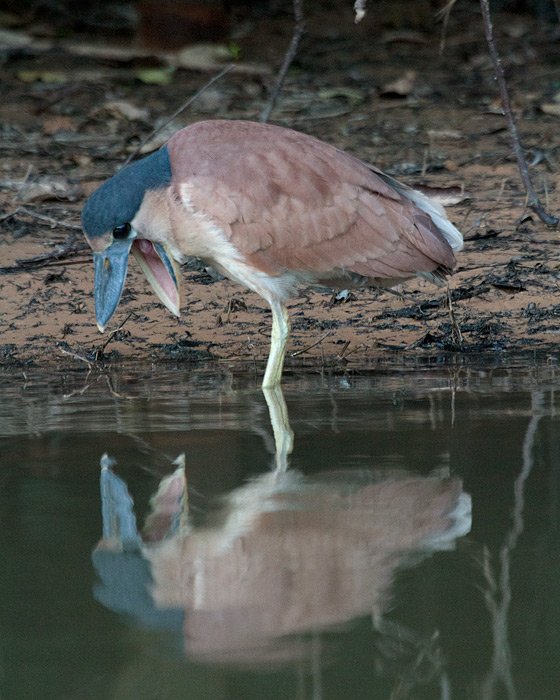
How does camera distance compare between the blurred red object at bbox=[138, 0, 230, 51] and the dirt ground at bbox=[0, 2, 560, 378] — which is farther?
the blurred red object at bbox=[138, 0, 230, 51]

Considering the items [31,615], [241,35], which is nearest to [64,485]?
[31,615]

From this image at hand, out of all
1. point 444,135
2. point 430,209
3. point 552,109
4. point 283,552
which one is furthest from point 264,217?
point 552,109

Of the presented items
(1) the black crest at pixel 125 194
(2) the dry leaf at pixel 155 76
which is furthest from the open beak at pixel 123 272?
(2) the dry leaf at pixel 155 76

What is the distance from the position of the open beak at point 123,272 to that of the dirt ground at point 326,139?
0.50 m

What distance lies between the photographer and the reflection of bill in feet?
5.66

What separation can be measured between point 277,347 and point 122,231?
84cm

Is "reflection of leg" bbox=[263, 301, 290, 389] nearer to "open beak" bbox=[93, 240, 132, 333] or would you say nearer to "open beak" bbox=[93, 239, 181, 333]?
"open beak" bbox=[93, 239, 181, 333]

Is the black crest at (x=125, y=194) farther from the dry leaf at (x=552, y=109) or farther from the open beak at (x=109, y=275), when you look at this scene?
the dry leaf at (x=552, y=109)

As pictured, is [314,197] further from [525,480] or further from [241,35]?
[241,35]

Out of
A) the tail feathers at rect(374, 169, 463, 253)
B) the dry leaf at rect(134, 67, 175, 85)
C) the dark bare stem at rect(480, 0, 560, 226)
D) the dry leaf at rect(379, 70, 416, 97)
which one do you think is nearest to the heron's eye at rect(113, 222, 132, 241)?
the tail feathers at rect(374, 169, 463, 253)

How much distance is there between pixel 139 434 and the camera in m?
3.25

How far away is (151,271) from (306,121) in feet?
13.3

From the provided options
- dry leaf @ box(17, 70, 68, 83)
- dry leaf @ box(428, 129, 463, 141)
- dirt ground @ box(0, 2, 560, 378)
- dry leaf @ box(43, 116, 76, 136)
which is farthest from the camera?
dry leaf @ box(17, 70, 68, 83)

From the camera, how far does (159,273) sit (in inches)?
187
